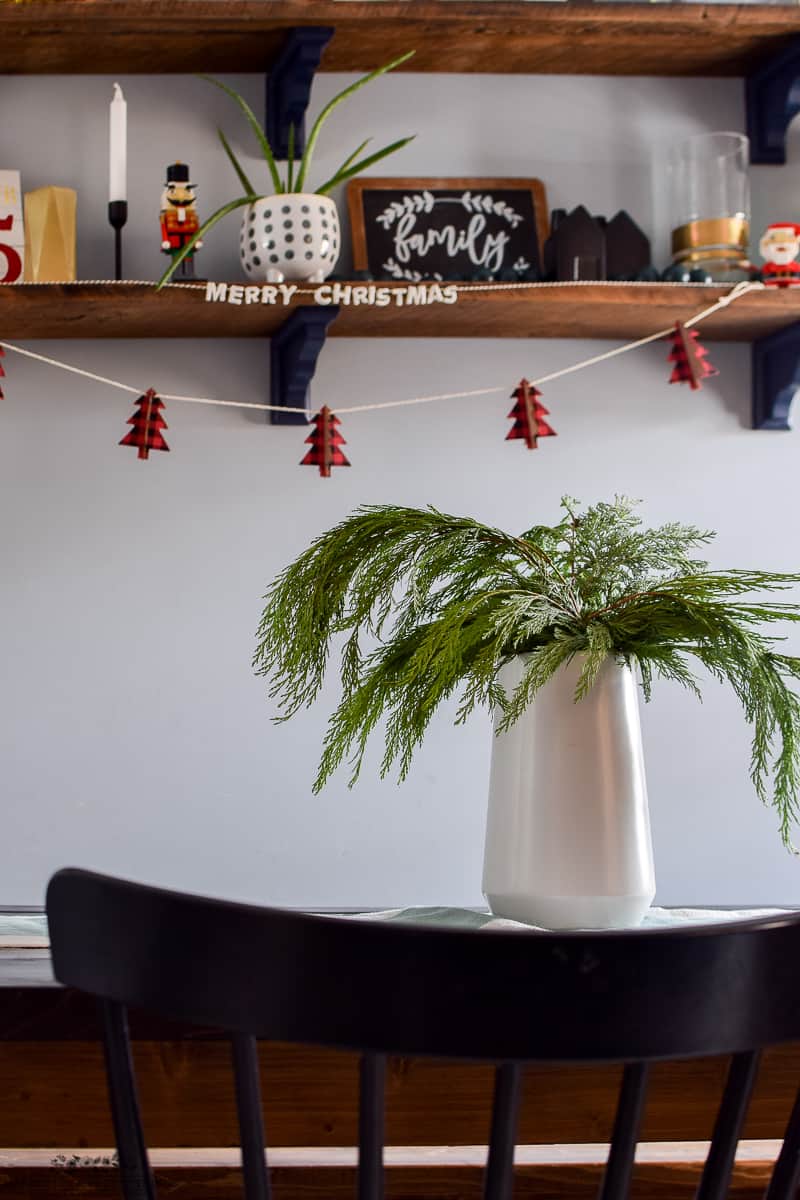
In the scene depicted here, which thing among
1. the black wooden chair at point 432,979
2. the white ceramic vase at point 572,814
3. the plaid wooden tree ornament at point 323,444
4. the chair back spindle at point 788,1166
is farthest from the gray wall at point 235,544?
the black wooden chair at point 432,979

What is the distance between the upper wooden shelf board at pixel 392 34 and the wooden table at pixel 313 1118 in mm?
1374

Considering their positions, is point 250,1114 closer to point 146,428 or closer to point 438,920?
point 438,920

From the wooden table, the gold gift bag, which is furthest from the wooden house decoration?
the wooden table

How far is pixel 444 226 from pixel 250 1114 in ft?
5.31

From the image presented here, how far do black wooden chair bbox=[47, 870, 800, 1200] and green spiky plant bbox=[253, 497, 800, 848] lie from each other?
560mm

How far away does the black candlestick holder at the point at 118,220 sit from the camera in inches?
69.9

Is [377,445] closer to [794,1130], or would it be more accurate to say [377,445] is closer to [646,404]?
[646,404]

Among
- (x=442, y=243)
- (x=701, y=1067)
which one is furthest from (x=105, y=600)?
(x=701, y=1067)

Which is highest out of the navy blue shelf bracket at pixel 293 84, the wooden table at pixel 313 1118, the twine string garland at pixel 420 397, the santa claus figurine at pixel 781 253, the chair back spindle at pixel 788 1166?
the navy blue shelf bracket at pixel 293 84

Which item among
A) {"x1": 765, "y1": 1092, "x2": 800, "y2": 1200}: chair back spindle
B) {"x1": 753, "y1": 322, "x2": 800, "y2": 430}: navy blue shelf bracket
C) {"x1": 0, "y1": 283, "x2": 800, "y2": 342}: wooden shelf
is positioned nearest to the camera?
{"x1": 765, "y1": 1092, "x2": 800, "y2": 1200}: chair back spindle

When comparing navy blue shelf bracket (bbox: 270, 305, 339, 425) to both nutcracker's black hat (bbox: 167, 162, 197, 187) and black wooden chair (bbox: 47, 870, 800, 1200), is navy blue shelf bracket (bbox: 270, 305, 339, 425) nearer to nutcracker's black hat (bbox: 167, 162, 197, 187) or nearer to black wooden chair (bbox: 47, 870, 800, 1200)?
nutcracker's black hat (bbox: 167, 162, 197, 187)

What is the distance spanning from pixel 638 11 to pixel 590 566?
3.47ft

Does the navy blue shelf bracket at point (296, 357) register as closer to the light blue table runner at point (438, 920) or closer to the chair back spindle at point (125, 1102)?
the light blue table runner at point (438, 920)

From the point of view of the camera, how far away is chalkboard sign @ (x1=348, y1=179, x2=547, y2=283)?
192 cm
